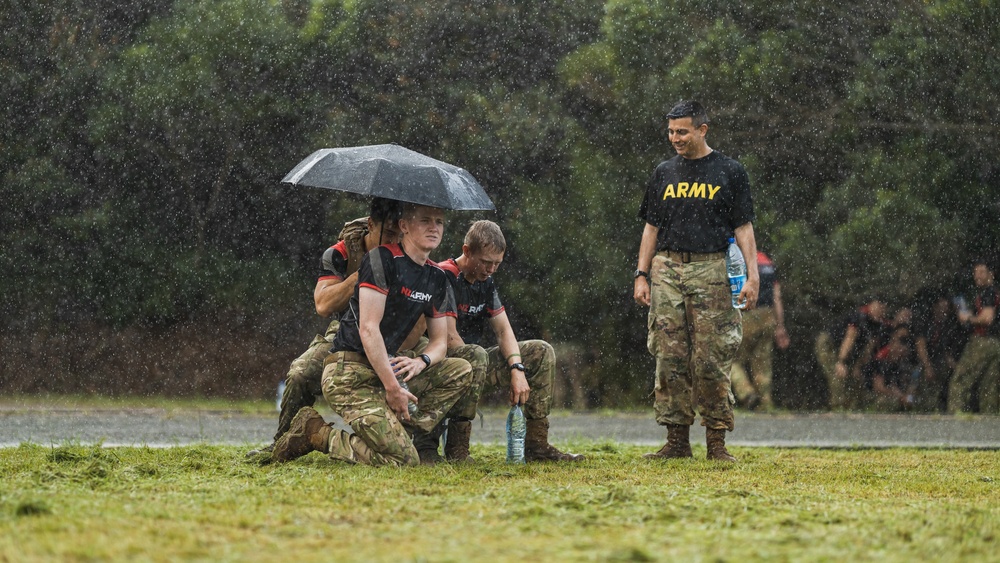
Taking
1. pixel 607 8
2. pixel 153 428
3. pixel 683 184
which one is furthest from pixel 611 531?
pixel 607 8

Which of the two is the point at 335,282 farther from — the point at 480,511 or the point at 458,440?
the point at 480,511

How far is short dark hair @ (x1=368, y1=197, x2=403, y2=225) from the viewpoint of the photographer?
720 centimetres

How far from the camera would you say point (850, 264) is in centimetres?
1498

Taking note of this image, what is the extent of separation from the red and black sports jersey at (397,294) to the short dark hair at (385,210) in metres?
0.20

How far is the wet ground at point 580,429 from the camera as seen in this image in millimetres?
9781

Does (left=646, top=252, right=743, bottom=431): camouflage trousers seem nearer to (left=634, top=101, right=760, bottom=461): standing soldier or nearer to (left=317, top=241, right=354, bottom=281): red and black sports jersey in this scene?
(left=634, top=101, right=760, bottom=461): standing soldier

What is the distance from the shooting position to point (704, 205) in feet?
26.7

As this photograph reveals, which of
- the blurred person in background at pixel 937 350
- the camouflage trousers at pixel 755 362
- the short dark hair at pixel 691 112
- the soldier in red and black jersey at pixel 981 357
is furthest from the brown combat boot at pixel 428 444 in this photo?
the blurred person in background at pixel 937 350

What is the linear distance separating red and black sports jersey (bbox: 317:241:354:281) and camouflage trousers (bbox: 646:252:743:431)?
6.20 feet

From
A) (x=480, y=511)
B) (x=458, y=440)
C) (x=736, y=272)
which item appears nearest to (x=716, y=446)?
(x=736, y=272)

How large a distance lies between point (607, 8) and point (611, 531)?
39.0ft

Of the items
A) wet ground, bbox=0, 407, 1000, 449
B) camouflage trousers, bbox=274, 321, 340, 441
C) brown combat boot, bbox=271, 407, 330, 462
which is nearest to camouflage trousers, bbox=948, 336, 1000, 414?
wet ground, bbox=0, 407, 1000, 449

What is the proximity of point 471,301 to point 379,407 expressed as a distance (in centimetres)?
93

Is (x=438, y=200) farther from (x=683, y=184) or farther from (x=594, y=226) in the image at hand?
(x=594, y=226)
